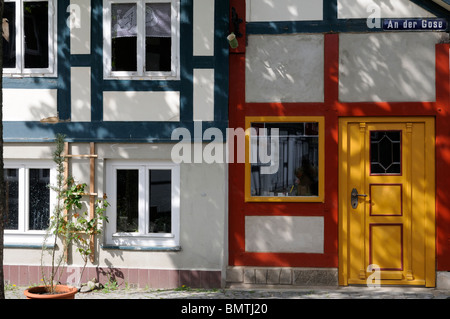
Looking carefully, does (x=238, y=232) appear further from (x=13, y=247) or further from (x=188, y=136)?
(x=13, y=247)

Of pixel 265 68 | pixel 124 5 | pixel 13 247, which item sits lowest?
pixel 13 247

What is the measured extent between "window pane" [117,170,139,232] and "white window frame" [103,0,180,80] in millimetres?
1456

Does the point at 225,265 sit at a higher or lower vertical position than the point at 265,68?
lower

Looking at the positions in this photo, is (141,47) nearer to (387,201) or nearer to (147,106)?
(147,106)

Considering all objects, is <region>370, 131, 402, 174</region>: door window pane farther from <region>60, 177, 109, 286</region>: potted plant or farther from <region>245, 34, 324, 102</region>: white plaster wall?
<region>60, 177, 109, 286</region>: potted plant

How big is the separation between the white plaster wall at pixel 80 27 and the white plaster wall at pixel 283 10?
2399 millimetres

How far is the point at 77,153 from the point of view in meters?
8.93

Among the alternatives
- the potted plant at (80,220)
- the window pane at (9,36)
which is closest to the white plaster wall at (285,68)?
the potted plant at (80,220)

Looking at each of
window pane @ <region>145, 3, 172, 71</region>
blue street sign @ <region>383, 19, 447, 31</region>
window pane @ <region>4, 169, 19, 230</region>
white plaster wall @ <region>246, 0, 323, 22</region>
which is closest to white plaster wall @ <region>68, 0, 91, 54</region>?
window pane @ <region>145, 3, 172, 71</region>

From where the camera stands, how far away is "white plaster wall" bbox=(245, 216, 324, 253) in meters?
8.78

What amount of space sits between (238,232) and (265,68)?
2479mm

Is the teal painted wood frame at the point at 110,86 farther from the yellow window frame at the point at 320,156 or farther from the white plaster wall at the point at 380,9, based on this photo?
the white plaster wall at the point at 380,9

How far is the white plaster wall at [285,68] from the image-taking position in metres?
8.77

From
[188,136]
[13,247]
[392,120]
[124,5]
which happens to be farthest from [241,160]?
[13,247]
